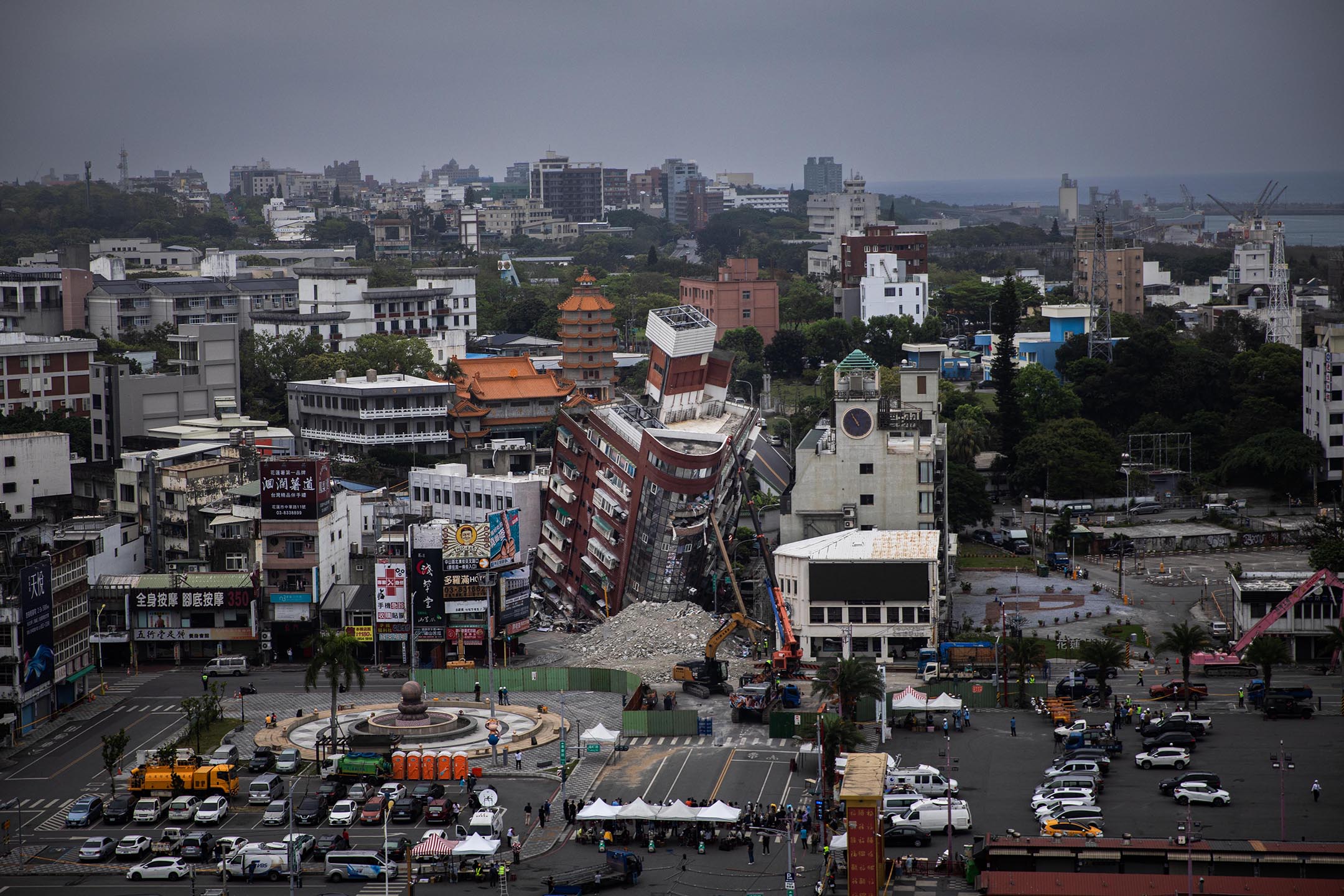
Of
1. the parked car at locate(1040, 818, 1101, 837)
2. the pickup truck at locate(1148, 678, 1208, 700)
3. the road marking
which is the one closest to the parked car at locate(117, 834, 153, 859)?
the road marking

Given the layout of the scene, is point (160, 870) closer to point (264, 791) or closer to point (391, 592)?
point (264, 791)

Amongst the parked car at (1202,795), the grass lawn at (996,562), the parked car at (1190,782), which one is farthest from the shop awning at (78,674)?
the grass lawn at (996,562)

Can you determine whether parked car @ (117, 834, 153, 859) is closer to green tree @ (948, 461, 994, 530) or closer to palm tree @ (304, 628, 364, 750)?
palm tree @ (304, 628, 364, 750)

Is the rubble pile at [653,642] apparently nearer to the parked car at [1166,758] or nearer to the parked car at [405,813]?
the parked car at [405,813]

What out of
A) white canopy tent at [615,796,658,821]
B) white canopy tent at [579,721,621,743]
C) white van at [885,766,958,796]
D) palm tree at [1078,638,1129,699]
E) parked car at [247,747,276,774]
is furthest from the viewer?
palm tree at [1078,638,1129,699]

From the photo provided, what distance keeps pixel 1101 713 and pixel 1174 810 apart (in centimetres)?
1478

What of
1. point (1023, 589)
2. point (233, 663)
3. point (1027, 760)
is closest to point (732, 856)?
point (1027, 760)

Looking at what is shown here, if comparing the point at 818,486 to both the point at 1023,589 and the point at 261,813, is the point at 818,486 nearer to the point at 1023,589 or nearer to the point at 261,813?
the point at 1023,589

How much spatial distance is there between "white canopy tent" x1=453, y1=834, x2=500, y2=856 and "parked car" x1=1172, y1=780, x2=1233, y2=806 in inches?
1023

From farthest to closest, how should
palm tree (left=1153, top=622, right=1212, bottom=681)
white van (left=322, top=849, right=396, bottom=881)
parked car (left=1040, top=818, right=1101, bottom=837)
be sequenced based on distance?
palm tree (left=1153, top=622, right=1212, bottom=681) < parked car (left=1040, top=818, right=1101, bottom=837) < white van (left=322, top=849, right=396, bottom=881)

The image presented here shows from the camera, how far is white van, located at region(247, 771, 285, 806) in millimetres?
71250

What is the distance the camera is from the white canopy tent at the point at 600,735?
254 feet

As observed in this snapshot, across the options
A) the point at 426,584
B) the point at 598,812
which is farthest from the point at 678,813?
the point at 426,584

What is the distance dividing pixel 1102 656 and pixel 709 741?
752 inches
